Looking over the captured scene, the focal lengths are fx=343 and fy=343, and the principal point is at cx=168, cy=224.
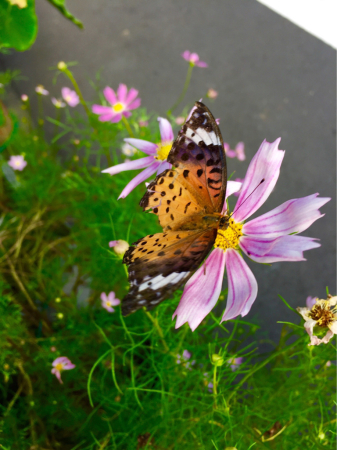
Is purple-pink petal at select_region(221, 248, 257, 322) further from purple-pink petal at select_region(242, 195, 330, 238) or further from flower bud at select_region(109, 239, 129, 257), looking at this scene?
flower bud at select_region(109, 239, 129, 257)

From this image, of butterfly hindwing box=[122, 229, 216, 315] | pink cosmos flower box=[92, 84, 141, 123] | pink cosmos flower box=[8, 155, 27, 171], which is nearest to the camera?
butterfly hindwing box=[122, 229, 216, 315]

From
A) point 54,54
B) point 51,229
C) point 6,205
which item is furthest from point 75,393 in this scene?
point 54,54

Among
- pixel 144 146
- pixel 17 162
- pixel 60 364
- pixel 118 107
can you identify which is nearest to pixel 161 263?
pixel 144 146

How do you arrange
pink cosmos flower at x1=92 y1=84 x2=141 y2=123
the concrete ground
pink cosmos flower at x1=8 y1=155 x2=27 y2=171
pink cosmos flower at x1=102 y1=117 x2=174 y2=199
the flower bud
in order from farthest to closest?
the concrete ground → pink cosmos flower at x1=8 y1=155 x2=27 y2=171 → pink cosmos flower at x1=92 y1=84 x2=141 y2=123 → pink cosmos flower at x1=102 y1=117 x2=174 y2=199 → the flower bud

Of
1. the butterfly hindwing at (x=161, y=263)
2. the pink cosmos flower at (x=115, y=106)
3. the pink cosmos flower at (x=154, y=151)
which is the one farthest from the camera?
the pink cosmos flower at (x=115, y=106)

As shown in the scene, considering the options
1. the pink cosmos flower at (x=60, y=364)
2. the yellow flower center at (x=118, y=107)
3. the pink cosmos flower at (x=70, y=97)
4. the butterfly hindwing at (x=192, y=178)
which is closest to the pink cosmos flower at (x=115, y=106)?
the yellow flower center at (x=118, y=107)

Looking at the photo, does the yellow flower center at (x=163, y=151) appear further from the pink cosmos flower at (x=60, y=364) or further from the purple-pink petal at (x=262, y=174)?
the pink cosmos flower at (x=60, y=364)

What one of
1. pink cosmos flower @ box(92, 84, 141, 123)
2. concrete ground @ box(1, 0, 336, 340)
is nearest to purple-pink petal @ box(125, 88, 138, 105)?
pink cosmos flower @ box(92, 84, 141, 123)
